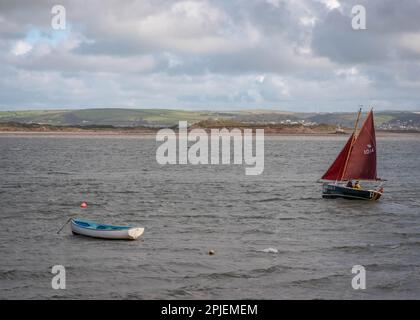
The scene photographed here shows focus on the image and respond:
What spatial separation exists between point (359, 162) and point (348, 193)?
3.61m

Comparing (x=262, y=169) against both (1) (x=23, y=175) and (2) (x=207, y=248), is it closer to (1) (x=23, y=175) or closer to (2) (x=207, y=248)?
(1) (x=23, y=175)

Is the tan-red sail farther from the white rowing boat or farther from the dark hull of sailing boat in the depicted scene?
the white rowing boat

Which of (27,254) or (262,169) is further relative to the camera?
(262,169)

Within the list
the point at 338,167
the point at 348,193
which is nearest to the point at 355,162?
the point at 338,167

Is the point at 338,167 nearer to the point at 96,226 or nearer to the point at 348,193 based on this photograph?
the point at 348,193

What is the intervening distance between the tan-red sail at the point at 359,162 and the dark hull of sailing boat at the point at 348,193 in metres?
1.33

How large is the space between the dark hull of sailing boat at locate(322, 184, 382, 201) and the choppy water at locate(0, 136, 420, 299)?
1133mm

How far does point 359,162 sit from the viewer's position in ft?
196

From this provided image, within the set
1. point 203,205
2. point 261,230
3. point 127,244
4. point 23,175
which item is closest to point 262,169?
point 23,175

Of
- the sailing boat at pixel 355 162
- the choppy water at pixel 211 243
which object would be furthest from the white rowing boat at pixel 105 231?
the sailing boat at pixel 355 162

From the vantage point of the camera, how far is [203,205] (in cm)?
5512

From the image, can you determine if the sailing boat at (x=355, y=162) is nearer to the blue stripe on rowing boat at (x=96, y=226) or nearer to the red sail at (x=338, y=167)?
the red sail at (x=338, y=167)

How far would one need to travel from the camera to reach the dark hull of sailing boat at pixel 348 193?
57.6 m
